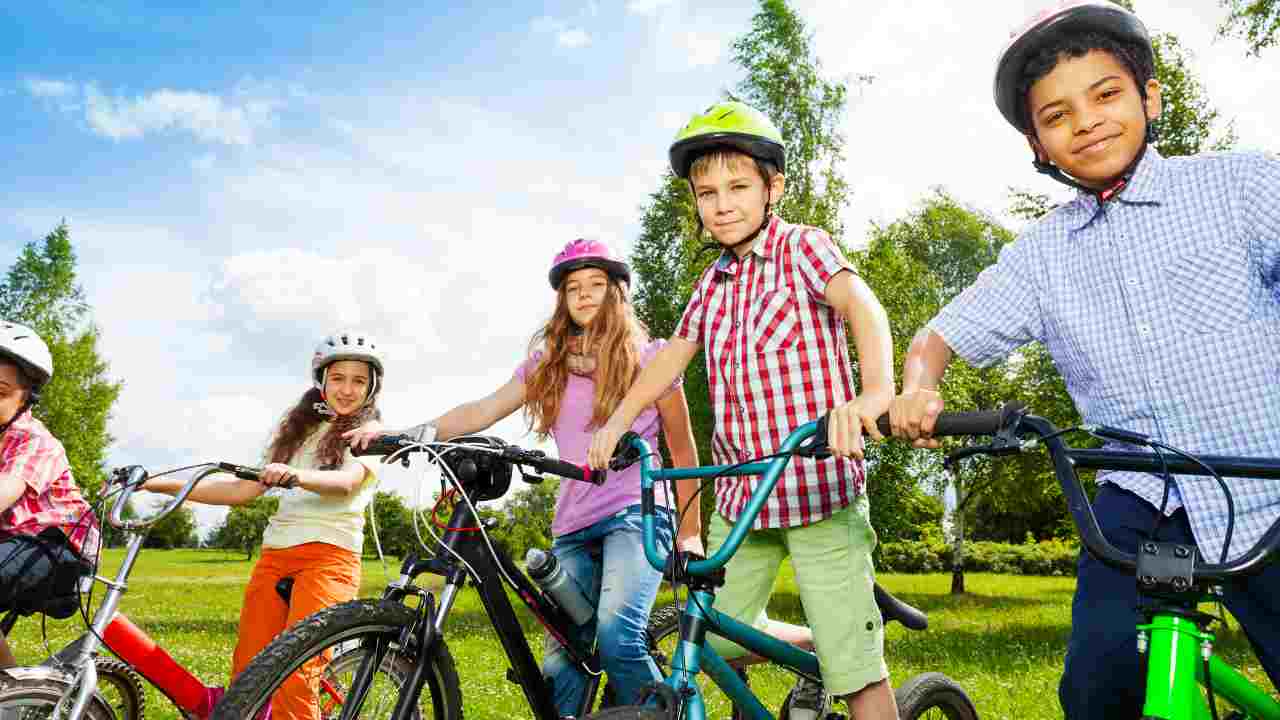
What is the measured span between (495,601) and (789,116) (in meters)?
23.8

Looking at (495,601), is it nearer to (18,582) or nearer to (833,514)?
(833,514)

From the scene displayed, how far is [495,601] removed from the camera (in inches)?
146

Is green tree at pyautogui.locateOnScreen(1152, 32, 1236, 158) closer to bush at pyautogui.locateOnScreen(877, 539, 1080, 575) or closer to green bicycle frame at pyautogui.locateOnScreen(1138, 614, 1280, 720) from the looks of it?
green bicycle frame at pyautogui.locateOnScreen(1138, 614, 1280, 720)

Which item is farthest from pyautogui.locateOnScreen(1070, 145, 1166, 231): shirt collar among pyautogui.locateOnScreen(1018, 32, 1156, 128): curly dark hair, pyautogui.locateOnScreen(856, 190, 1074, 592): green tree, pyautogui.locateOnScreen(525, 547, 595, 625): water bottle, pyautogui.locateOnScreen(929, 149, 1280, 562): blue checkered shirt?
pyautogui.locateOnScreen(856, 190, 1074, 592): green tree

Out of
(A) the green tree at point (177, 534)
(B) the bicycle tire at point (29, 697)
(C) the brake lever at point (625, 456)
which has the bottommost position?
(A) the green tree at point (177, 534)

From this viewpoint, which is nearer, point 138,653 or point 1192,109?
point 138,653

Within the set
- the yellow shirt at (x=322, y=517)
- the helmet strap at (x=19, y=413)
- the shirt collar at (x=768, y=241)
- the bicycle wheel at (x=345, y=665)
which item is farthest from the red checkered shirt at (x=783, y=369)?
the helmet strap at (x=19, y=413)

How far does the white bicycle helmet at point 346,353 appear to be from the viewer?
17.7 ft

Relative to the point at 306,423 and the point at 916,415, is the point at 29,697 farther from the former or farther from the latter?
the point at 916,415

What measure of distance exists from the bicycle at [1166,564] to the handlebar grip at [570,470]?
1587mm

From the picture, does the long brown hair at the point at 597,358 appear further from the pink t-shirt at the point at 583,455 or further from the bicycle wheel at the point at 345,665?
the bicycle wheel at the point at 345,665

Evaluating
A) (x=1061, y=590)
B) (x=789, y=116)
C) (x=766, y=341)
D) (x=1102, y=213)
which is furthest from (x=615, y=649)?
(x=1061, y=590)

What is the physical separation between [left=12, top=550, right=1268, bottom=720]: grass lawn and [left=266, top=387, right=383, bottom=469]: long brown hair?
2442 millimetres

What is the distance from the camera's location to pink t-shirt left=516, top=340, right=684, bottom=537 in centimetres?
434
